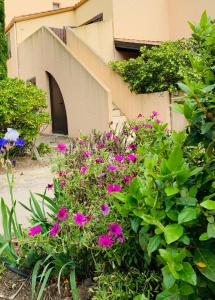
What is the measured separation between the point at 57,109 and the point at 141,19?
522 cm

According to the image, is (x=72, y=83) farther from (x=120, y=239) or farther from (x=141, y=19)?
(x=120, y=239)

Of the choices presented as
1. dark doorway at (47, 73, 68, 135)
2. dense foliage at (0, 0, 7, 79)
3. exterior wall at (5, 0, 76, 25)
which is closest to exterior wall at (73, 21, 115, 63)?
dark doorway at (47, 73, 68, 135)

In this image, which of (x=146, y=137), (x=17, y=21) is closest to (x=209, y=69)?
(x=146, y=137)

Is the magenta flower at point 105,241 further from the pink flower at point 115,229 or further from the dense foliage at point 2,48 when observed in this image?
the dense foliage at point 2,48

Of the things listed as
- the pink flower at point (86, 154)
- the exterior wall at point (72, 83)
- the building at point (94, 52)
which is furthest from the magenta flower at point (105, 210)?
the exterior wall at point (72, 83)

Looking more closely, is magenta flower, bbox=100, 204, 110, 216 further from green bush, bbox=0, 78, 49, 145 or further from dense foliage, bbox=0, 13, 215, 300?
green bush, bbox=0, 78, 49, 145

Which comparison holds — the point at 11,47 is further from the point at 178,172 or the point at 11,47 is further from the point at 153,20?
the point at 178,172

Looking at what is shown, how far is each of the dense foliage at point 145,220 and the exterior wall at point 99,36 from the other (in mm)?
11698

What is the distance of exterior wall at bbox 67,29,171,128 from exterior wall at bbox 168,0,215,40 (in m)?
4.11

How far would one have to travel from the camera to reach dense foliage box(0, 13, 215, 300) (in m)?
1.82

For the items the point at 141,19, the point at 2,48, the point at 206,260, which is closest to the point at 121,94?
the point at 2,48

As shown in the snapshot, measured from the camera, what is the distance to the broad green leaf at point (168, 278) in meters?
1.78

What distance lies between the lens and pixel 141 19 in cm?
1554

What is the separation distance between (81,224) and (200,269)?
941mm
